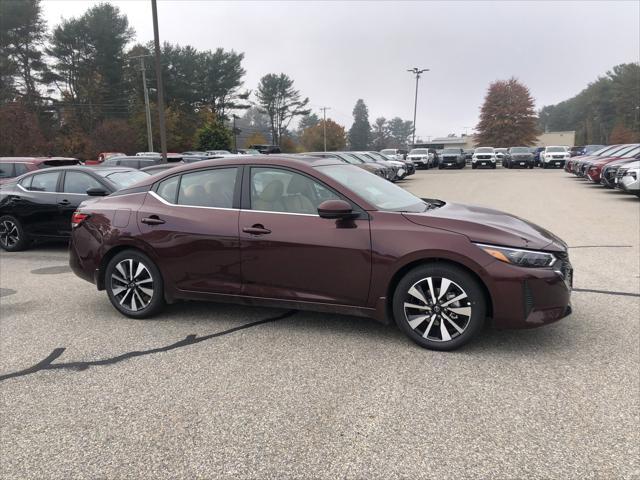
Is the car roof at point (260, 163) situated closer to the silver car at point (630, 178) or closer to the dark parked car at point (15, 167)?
the dark parked car at point (15, 167)

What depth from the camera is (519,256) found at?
382 centimetres

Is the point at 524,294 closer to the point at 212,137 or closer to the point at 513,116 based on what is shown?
the point at 212,137

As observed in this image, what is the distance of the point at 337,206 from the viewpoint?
4102 mm

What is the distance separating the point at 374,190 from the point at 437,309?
130 centimetres

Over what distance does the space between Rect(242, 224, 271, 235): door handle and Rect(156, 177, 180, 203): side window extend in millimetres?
920

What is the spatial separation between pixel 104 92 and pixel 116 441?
195ft

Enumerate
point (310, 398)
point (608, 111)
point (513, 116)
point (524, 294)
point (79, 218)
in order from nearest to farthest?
point (310, 398)
point (524, 294)
point (79, 218)
point (513, 116)
point (608, 111)

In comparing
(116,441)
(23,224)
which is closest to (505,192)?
(23,224)

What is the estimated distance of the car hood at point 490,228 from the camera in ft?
12.8

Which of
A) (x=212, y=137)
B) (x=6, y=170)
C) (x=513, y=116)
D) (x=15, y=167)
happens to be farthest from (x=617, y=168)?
(x=513, y=116)

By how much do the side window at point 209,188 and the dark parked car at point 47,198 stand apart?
397cm

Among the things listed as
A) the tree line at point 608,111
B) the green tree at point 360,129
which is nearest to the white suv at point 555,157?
the tree line at point 608,111

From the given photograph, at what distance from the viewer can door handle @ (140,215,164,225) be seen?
15.7ft

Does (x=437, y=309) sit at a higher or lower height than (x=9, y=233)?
higher
